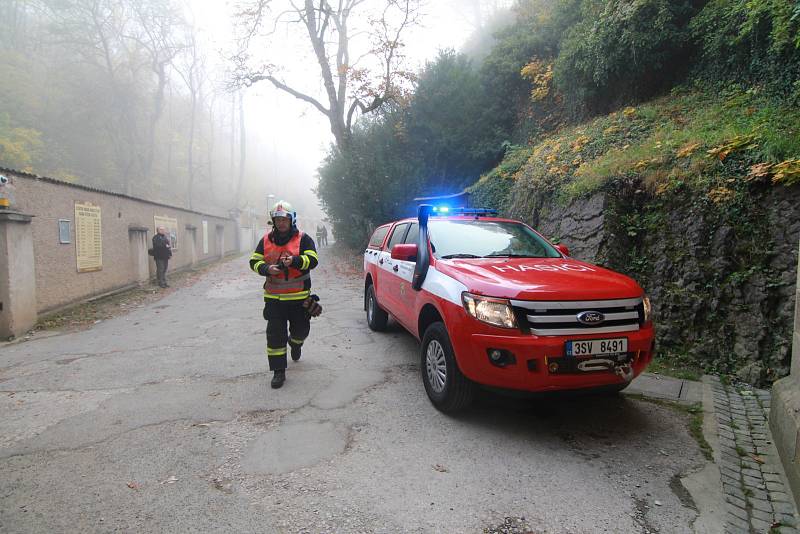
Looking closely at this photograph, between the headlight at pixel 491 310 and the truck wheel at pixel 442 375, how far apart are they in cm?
40

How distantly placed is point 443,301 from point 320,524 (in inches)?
74.8

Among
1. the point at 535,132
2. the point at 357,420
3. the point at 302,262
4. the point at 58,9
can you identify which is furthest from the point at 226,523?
the point at 58,9

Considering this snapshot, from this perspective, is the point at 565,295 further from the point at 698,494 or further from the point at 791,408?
the point at 791,408

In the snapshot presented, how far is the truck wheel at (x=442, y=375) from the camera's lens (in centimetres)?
347

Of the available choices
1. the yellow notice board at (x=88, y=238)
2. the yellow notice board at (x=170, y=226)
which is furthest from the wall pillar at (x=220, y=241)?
the yellow notice board at (x=88, y=238)

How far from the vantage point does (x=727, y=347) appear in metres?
4.48

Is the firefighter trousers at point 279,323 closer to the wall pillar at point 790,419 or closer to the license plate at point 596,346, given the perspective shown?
the license plate at point 596,346

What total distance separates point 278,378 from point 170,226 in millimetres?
13223

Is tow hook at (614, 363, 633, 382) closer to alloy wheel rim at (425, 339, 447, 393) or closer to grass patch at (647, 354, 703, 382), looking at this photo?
alloy wheel rim at (425, 339, 447, 393)

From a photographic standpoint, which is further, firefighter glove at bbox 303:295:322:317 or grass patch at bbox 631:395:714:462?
firefighter glove at bbox 303:295:322:317

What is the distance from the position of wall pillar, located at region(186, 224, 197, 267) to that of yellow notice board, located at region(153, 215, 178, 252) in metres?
1.48

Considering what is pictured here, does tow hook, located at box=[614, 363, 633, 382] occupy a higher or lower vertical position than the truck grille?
lower

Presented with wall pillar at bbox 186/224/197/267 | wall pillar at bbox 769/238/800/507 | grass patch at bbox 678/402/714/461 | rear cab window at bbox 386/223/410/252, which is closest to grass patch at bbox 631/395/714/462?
grass patch at bbox 678/402/714/461

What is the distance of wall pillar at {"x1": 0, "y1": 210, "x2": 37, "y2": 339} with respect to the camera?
6719mm
